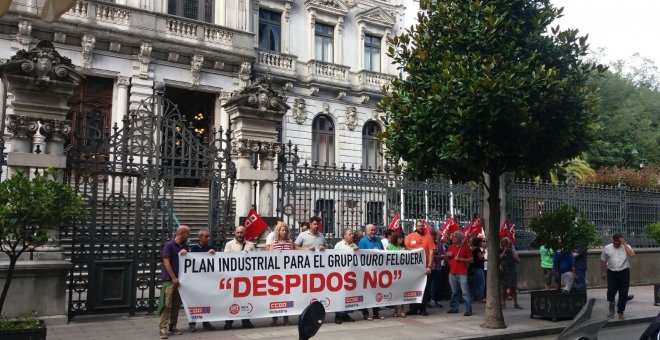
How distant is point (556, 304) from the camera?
11.2m

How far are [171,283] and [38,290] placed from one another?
2.31 metres

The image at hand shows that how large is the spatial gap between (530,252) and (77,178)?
12657 millimetres

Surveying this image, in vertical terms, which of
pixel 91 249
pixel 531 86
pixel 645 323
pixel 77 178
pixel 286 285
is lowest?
pixel 645 323

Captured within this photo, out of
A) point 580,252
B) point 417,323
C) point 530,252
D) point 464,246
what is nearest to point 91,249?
point 417,323

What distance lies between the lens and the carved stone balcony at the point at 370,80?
1184 inches

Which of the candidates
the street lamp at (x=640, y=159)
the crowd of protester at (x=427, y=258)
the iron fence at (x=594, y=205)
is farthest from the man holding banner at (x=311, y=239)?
the street lamp at (x=640, y=159)

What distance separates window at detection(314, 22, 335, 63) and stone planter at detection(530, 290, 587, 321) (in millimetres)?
Result: 20781

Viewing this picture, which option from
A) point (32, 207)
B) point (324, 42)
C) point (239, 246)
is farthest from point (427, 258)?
point (324, 42)

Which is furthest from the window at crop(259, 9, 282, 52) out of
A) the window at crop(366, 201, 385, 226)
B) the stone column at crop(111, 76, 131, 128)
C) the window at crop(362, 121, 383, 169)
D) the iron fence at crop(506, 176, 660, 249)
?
the iron fence at crop(506, 176, 660, 249)

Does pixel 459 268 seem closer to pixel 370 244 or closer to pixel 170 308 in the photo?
pixel 370 244

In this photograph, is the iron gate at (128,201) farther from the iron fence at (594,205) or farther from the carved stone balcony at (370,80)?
the carved stone balcony at (370,80)

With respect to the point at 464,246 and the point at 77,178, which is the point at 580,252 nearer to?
the point at 464,246

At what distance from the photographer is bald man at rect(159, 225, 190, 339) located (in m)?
9.33

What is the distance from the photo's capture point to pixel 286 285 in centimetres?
1042
